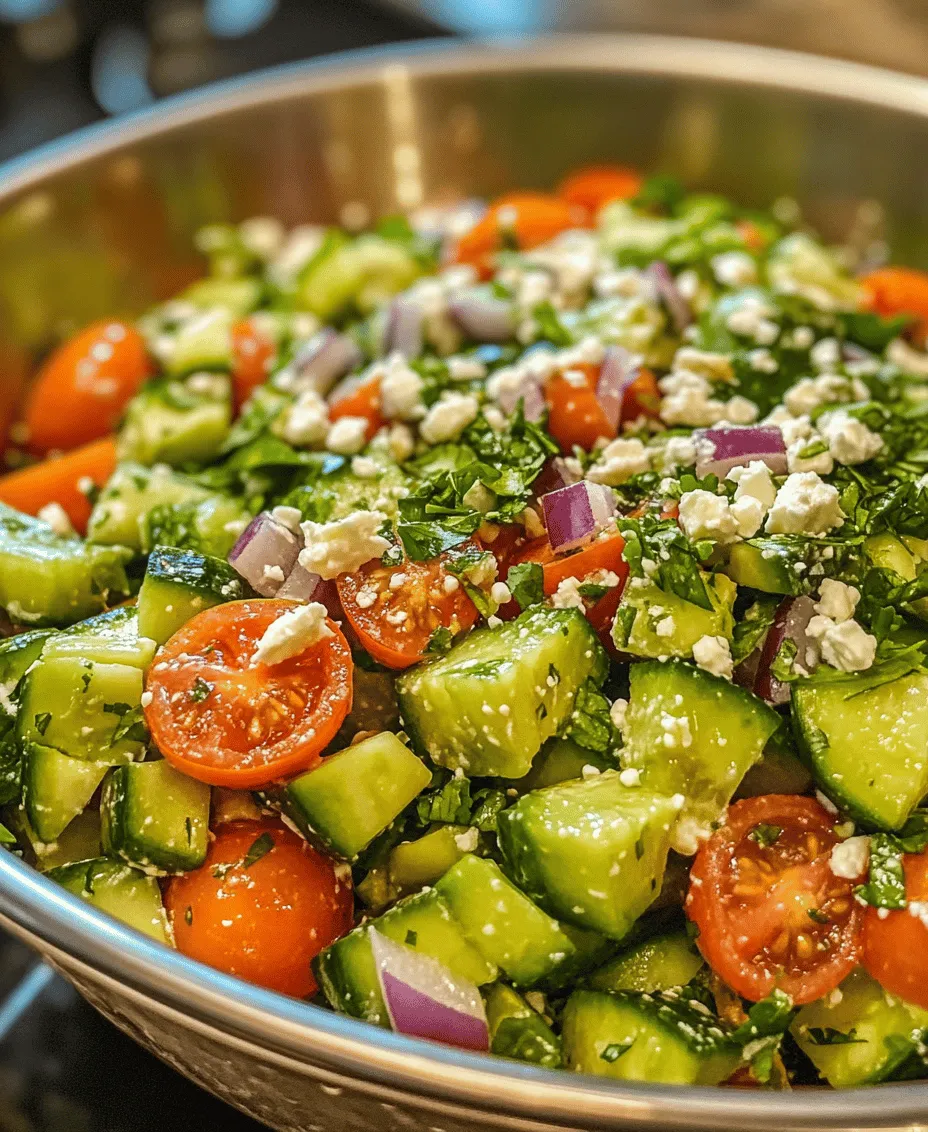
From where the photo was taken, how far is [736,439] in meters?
1.36

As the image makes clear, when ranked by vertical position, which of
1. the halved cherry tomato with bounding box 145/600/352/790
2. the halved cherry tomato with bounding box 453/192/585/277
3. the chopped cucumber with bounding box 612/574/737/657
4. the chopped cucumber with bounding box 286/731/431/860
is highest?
the halved cherry tomato with bounding box 453/192/585/277

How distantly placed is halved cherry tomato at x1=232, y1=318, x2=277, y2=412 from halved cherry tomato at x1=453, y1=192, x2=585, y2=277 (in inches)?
Answer: 16.6

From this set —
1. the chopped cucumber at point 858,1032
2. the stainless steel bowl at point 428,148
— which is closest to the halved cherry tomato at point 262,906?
the chopped cucumber at point 858,1032

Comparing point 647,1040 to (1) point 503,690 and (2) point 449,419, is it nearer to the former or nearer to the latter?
(1) point 503,690

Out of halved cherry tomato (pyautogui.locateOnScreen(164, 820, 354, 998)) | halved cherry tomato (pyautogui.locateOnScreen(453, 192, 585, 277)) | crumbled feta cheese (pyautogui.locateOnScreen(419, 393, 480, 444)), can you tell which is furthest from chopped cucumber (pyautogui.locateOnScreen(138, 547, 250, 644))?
halved cherry tomato (pyautogui.locateOnScreen(453, 192, 585, 277))

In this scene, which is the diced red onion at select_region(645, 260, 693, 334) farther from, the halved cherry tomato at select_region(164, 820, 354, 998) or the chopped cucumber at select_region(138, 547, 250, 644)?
the halved cherry tomato at select_region(164, 820, 354, 998)

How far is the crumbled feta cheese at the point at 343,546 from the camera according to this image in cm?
124

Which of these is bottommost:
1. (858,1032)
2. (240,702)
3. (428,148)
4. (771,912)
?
(858,1032)

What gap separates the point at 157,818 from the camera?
1.15 m

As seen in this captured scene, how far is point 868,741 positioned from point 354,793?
1.75 ft

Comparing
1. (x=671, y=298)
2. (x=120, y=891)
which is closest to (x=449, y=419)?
(x=671, y=298)

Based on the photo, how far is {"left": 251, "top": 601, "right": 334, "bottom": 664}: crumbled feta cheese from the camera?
3.76ft

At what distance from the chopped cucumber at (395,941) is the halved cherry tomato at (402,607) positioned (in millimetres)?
270

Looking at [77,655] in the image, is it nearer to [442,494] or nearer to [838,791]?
[442,494]
